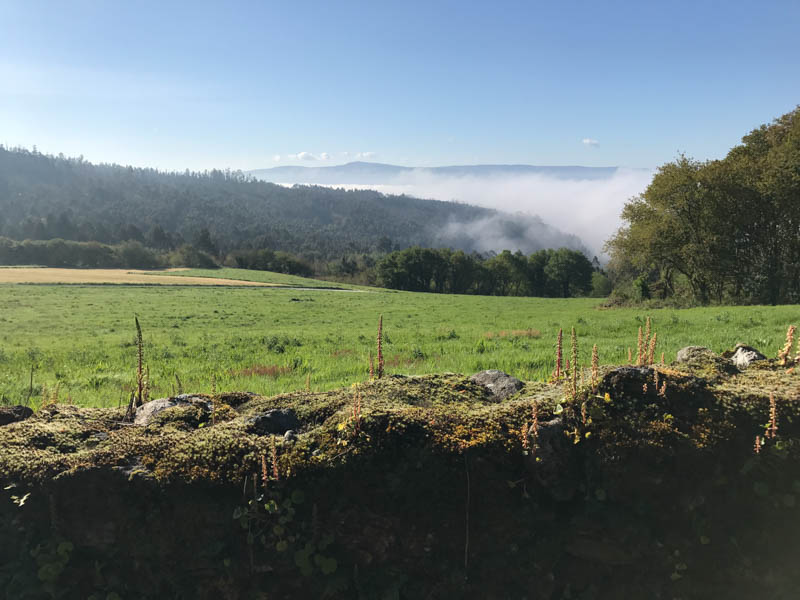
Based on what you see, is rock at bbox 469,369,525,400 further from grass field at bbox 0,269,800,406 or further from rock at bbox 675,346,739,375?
grass field at bbox 0,269,800,406

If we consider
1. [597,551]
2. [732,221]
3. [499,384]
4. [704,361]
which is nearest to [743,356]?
[704,361]

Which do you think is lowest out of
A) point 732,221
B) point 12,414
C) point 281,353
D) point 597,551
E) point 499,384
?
point 281,353

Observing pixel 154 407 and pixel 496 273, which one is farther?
pixel 496 273

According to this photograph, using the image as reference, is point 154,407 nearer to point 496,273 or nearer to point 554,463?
point 554,463

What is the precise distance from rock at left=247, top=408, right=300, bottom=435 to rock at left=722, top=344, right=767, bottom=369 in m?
4.85

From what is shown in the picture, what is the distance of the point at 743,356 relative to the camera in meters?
5.42

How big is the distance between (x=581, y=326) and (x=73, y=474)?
67.8 feet

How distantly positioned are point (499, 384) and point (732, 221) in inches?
1810

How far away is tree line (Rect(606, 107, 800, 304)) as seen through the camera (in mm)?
37625

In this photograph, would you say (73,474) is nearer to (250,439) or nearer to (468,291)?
(250,439)

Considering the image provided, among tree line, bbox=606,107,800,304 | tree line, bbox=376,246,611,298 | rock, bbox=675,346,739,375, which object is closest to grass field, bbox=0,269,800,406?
rock, bbox=675,346,739,375

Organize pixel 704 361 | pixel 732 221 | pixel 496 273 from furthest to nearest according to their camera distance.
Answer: pixel 496 273, pixel 732 221, pixel 704 361

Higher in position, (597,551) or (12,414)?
(12,414)

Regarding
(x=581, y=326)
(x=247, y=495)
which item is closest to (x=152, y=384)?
(x=247, y=495)
